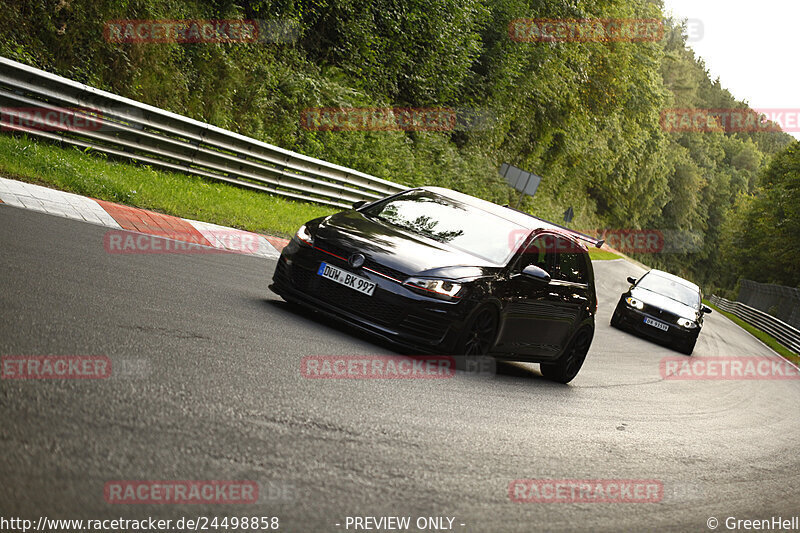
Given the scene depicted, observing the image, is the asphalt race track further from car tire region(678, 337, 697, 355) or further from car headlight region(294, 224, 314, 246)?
car tire region(678, 337, 697, 355)

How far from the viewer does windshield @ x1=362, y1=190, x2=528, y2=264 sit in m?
8.47

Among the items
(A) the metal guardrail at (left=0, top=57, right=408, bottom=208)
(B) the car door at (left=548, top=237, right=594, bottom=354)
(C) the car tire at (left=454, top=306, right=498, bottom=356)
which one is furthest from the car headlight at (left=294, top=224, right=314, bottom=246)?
(A) the metal guardrail at (left=0, top=57, right=408, bottom=208)

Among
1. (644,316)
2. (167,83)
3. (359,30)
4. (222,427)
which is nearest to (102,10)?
(167,83)

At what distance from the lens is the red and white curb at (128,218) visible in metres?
10.0

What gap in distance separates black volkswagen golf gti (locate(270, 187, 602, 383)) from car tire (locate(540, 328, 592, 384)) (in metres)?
0.01

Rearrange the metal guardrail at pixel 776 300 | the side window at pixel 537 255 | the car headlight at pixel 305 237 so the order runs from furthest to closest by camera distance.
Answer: the metal guardrail at pixel 776 300
the side window at pixel 537 255
the car headlight at pixel 305 237

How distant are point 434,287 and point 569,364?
3.00 m

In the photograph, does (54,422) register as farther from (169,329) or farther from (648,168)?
(648,168)

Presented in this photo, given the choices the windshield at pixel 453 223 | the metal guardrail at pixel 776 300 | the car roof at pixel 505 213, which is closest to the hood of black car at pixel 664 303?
the car roof at pixel 505 213

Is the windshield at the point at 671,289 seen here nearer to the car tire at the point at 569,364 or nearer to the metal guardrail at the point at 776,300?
the car tire at the point at 569,364

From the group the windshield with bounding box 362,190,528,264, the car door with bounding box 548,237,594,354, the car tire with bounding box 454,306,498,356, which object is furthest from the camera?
the car door with bounding box 548,237,594,354

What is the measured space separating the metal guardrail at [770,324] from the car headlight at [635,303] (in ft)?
51.4

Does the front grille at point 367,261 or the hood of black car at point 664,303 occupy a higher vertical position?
the front grille at point 367,261

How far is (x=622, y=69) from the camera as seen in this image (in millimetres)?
45719
